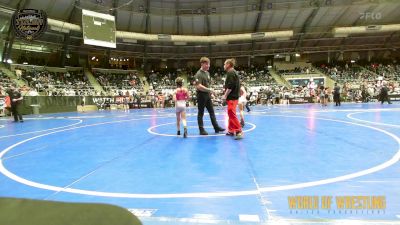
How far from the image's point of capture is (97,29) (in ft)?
93.9

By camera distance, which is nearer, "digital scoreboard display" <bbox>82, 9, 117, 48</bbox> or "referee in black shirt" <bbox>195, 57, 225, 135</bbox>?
"referee in black shirt" <bbox>195, 57, 225, 135</bbox>

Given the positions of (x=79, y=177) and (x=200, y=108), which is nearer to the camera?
(x=79, y=177)

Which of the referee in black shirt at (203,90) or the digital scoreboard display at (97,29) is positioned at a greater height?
the digital scoreboard display at (97,29)

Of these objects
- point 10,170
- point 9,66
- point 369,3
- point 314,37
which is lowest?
point 10,170

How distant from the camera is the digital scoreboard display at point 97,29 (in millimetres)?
27844

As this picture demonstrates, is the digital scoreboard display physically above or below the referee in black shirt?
above

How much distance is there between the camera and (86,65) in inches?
1538

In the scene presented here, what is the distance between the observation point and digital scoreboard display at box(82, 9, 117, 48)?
27844 mm

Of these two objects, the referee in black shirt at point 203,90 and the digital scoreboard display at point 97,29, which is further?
the digital scoreboard display at point 97,29

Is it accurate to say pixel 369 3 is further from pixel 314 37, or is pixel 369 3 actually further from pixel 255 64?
pixel 255 64

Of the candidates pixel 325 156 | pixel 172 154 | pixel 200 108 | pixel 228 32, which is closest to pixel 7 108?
pixel 200 108

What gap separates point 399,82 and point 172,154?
36.1 m

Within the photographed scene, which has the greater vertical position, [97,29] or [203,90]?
[97,29]

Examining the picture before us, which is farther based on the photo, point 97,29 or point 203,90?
point 97,29
